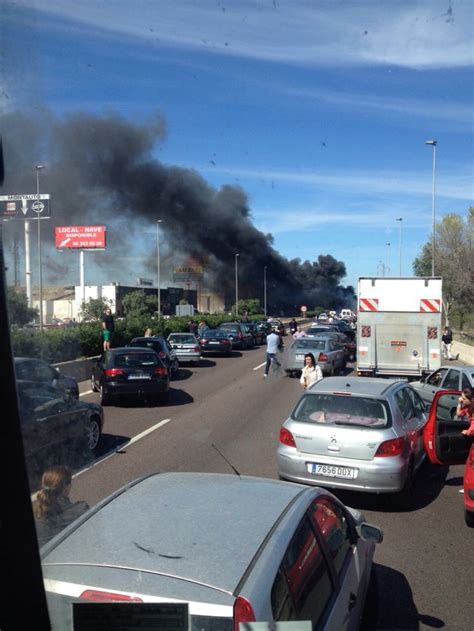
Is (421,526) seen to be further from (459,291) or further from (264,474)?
(459,291)

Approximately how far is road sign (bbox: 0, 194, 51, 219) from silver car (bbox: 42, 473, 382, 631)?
1.21m

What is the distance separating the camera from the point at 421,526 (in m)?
6.17

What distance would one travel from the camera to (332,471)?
271 inches

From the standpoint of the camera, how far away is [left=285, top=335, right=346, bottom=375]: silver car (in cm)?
2000

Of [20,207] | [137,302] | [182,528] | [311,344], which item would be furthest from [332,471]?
[137,302]

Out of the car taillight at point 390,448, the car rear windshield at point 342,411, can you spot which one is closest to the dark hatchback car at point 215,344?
the car rear windshield at point 342,411

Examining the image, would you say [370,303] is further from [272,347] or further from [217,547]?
[217,547]

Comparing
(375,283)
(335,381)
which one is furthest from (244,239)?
(335,381)

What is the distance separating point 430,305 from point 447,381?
19.0 feet

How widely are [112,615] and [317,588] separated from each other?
1141 mm

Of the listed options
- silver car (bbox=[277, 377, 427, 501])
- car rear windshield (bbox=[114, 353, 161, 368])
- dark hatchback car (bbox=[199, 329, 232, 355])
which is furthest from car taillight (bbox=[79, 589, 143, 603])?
dark hatchback car (bbox=[199, 329, 232, 355])

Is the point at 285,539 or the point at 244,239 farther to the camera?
the point at 244,239

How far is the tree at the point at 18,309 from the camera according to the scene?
2037 millimetres

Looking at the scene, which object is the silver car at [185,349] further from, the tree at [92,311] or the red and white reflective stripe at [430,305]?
the red and white reflective stripe at [430,305]
